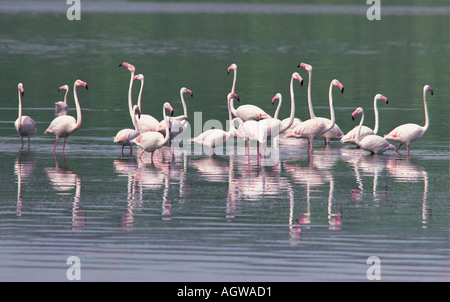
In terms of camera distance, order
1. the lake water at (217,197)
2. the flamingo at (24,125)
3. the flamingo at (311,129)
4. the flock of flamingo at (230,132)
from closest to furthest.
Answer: the lake water at (217,197) → the flock of flamingo at (230,132) → the flamingo at (24,125) → the flamingo at (311,129)

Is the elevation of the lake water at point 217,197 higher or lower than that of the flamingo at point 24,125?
lower

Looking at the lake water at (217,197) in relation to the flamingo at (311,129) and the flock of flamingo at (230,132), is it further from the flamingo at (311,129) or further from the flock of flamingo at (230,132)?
the flamingo at (311,129)

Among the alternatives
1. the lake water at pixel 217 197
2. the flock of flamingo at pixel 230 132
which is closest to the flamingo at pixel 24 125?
the flock of flamingo at pixel 230 132

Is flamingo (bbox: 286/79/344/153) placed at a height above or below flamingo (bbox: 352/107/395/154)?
above

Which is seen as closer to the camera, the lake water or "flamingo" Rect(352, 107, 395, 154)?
the lake water

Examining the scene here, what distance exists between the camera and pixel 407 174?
15.2m

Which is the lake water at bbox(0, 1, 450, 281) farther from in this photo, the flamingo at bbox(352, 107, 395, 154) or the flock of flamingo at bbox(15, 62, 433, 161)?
the flock of flamingo at bbox(15, 62, 433, 161)

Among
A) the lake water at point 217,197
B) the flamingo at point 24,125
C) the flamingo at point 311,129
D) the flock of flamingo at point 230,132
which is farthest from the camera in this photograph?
the flamingo at point 311,129

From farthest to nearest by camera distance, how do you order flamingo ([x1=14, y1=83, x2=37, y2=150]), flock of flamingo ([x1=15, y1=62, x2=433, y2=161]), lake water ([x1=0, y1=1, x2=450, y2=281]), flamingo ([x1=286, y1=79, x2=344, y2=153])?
flamingo ([x1=286, y1=79, x2=344, y2=153]) < flamingo ([x1=14, y1=83, x2=37, y2=150]) < flock of flamingo ([x1=15, y1=62, x2=433, y2=161]) < lake water ([x1=0, y1=1, x2=450, y2=281])

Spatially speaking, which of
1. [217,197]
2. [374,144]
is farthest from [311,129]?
[217,197]

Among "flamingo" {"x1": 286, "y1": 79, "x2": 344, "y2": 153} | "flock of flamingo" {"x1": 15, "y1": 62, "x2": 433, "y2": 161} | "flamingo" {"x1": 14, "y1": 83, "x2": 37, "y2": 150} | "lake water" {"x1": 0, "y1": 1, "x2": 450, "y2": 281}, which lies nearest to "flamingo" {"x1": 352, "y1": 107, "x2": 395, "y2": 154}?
"flock of flamingo" {"x1": 15, "y1": 62, "x2": 433, "y2": 161}

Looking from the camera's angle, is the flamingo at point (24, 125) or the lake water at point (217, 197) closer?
the lake water at point (217, 197)

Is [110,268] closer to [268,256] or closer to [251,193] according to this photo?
[268,256]
